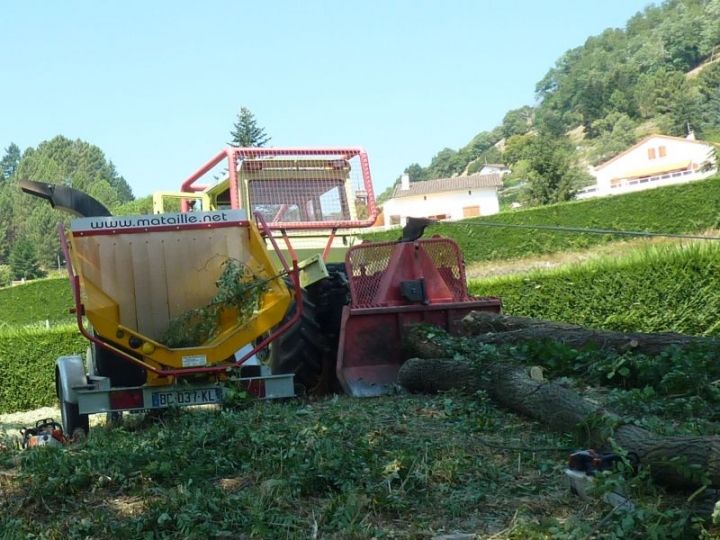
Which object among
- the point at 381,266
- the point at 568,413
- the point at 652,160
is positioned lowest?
the point at 568,413

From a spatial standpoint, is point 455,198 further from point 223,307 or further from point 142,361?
point 142,361

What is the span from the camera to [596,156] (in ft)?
423

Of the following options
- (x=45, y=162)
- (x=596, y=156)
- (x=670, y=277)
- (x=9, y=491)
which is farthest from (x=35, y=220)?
(x=9, y=491)

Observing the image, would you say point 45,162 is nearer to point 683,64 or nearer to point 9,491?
point 683,64

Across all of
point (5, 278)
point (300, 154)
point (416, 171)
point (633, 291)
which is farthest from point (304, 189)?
point (416, 171)

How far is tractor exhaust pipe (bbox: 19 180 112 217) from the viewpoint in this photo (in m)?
9.09

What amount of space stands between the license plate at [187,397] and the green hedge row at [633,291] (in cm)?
956

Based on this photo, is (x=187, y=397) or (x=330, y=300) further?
(x=330, y=300)

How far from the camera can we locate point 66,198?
920 cm

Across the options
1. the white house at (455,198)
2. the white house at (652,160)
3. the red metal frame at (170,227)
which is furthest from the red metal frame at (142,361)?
the white house at (652,160)

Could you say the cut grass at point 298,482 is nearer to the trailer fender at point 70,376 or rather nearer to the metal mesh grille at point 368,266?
the trailer fender at point 70,376

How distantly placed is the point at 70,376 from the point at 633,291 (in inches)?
421

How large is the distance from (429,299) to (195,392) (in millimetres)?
2439

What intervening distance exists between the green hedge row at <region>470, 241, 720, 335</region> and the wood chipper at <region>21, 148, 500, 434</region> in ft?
24.2
